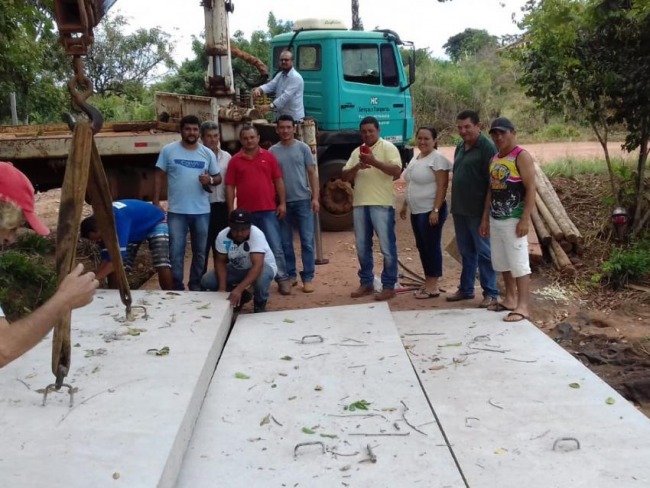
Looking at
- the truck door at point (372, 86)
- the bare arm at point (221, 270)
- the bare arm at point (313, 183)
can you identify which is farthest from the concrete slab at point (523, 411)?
the truck door at point (372, 86)

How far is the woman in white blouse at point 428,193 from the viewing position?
6090mm

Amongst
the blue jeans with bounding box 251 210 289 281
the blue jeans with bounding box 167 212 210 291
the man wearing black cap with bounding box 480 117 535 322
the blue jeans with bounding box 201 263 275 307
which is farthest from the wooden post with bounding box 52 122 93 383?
the blue jeans with bounding box 251 210 289 281

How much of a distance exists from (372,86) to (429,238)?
14.5 feet

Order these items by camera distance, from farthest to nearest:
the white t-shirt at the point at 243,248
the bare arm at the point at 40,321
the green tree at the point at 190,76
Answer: the green tree at the point at 190,76, the white t-shirt at the point at 243,248, the bare arm at the point at 40,321

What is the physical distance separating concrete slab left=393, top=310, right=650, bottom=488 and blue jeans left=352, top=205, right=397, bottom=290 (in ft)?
4.25

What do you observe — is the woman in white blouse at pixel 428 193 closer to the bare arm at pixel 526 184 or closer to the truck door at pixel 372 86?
the bare arm at pixel 526 184

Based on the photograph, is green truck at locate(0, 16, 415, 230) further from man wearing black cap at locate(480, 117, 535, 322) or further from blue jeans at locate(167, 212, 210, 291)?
man wearing black cap at locate(480, 117, 535, 322)

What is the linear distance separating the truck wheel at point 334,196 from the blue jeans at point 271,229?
3.39 m

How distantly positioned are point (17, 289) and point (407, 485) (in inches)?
196

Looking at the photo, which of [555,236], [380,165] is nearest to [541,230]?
[555,236]

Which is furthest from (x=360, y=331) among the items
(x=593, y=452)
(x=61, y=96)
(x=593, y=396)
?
(x=61, y=96)

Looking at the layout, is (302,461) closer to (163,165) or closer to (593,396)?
(593,396)

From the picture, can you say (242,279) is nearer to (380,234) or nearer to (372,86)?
(380,234)

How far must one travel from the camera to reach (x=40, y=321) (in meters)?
2.34
